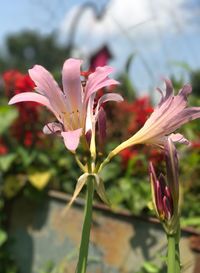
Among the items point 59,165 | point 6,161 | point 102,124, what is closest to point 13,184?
point 6,161

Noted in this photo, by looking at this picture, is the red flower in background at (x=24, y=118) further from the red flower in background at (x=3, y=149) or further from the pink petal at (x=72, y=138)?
the pink petal at (x=72, y=138)

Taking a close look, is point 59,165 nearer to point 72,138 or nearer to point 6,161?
point 6,161

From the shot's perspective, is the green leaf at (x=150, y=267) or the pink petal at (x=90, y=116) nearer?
the pink petal at (x=90, y=116)

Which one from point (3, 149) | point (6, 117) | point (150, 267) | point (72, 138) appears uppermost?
point (6, 117)

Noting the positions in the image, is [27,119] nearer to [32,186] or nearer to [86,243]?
[32,186]

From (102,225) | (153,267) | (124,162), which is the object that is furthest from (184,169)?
(153,267)

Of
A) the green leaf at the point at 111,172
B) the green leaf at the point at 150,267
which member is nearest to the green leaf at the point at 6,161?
the green leaf at the point at 111,172
